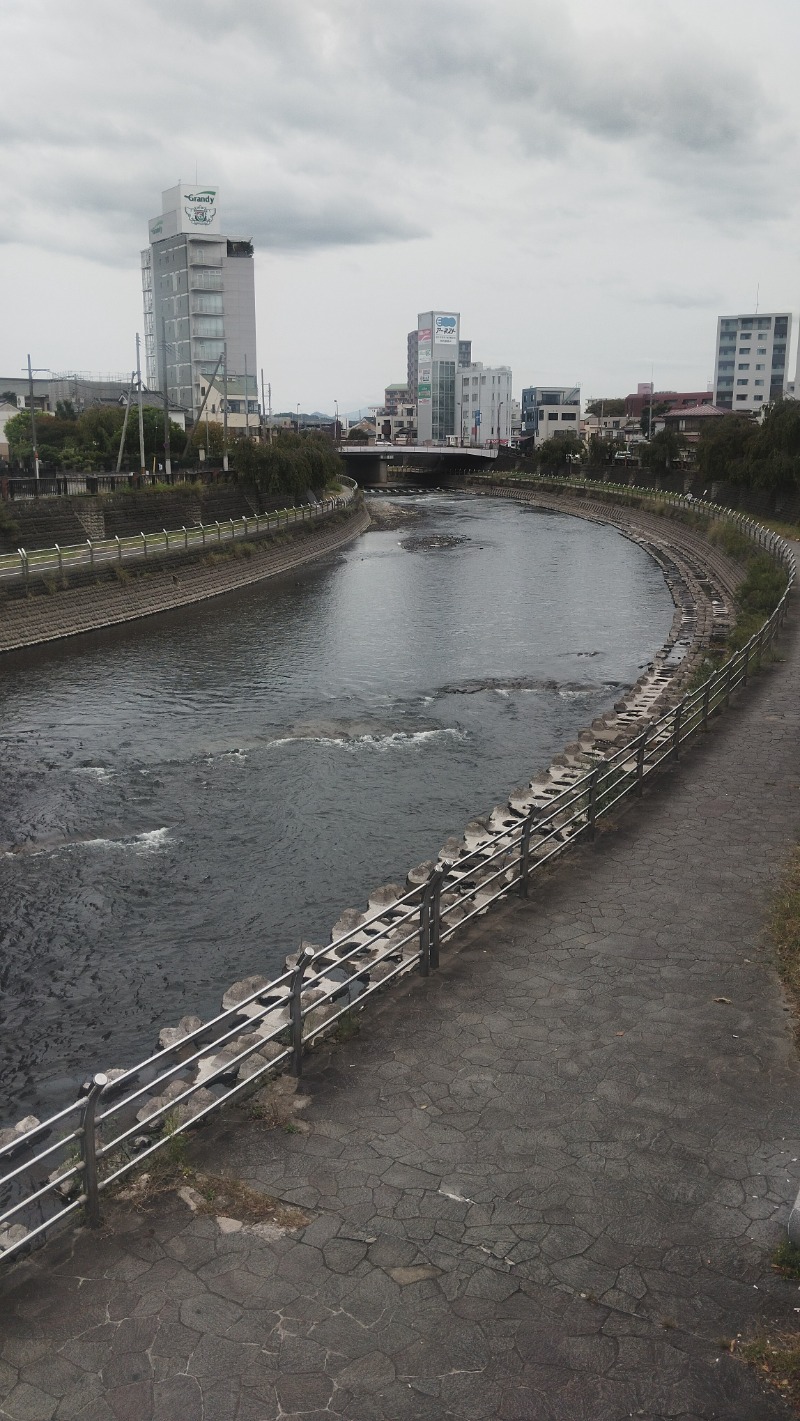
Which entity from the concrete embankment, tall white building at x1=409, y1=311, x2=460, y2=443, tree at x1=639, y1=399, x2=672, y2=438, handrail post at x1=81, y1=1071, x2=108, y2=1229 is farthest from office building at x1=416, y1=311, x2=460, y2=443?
handrail post at x1=81, y1=1071, x2=108, y2=1229

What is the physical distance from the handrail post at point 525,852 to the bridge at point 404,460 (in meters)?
109

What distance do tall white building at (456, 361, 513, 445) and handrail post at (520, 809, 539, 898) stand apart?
179882 millimetres

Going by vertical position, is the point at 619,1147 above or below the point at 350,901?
above

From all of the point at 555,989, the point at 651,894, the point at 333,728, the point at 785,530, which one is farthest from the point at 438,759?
the point at 785,530

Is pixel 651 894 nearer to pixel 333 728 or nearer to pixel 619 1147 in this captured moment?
pixel 619 1147

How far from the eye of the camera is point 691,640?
121 feet

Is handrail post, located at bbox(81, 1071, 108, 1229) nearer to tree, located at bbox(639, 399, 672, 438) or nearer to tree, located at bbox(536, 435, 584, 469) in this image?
tree, located at bbox(536, 435, 584, 469)

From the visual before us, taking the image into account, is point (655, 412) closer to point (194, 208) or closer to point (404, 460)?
point (404, 460)

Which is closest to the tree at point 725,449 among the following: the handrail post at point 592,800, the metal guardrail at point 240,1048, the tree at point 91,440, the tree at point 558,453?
the tree at point 91,440

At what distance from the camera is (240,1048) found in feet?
32.3

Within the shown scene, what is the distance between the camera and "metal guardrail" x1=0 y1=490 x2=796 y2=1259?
7.04 meters

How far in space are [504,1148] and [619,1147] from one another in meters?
0.82

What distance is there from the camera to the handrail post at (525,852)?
12.3 m

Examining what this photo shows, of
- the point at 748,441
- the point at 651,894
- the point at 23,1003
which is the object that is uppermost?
the point at 748,441
